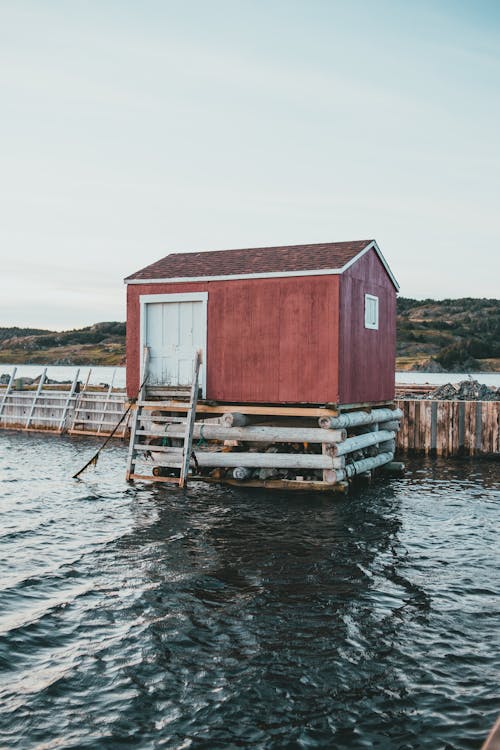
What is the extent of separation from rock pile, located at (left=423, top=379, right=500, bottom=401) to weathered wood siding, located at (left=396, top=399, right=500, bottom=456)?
27.2 ft

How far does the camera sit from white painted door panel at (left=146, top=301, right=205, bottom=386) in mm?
19156

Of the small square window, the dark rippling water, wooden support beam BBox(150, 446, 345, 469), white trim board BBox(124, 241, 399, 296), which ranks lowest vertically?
the dark rippling water

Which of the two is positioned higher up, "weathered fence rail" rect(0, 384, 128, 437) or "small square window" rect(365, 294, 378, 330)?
"small square window" rect(365, 294, 378, 330)

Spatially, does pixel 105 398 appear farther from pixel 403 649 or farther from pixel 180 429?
pixel 403 649

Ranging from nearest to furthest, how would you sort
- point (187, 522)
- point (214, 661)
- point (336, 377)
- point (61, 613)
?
point (214, 661) → point (61, 613) → point (187, 522) → point (336, 377)

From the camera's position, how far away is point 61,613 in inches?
366

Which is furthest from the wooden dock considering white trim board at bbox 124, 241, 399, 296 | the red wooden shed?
white trim board at bbox 124, 241, 399, 296

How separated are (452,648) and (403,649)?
607 millimetres

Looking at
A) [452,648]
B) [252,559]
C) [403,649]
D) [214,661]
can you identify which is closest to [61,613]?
[214,661]

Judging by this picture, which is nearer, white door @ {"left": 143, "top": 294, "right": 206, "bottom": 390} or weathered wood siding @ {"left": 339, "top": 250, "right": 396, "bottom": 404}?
weathered wood siding @ {"left": 339, "top": 250, "right": 396, "bottom": 404}

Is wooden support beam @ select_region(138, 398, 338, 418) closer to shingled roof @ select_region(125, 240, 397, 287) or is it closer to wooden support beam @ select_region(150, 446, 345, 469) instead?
wooden support beam @ select_region(150, 446, 345, 469)

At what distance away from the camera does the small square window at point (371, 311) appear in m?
19.8

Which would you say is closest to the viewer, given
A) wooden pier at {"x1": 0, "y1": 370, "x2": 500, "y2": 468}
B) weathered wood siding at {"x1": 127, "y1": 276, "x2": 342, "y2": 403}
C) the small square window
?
weathered wood siding at {"x1": 127, "y1": 276, "x2": 342, "y2": 403}

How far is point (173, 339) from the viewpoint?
766 inches
